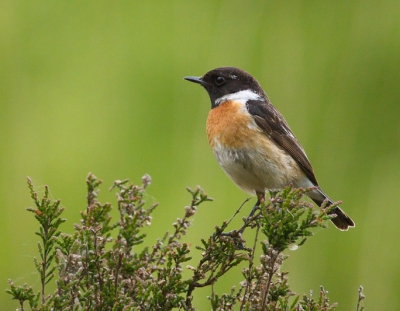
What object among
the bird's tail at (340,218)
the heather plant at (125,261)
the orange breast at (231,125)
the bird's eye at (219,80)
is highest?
the bird's eye at (219,80)

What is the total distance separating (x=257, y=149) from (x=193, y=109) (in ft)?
5.52

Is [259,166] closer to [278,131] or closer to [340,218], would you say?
[278,131]

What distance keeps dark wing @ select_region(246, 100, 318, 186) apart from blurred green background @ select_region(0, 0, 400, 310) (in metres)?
0.82

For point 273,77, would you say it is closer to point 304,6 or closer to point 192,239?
point 304,6

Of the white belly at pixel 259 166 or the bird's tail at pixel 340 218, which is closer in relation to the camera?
the white belly at pixel 259 166

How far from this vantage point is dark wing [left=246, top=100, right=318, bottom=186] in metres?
3.40

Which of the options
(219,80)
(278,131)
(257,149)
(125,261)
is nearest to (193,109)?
(219,80)

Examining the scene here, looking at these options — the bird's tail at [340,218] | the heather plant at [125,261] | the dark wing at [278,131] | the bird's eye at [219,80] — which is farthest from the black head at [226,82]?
the heather plant at [125,261]

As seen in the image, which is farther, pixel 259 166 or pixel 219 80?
pixel 219 80

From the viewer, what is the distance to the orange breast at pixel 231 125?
3256 mm

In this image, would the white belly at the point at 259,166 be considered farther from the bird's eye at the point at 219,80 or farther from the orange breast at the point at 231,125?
the bird's eye at the point at 219,80

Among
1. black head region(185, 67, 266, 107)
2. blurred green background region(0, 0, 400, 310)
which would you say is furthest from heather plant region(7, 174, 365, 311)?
blurred green background region(0, 0, 400, 310)

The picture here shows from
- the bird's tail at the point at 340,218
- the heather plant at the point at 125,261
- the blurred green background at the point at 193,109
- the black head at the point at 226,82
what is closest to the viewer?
the heather plant at the point at 125,261

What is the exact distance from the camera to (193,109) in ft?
16.0
